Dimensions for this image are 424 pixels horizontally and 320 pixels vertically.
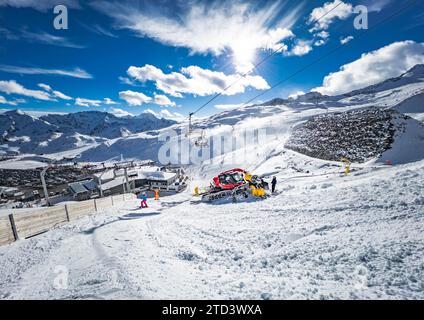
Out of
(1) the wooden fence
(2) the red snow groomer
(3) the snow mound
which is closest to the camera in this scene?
(1) the wooden fence

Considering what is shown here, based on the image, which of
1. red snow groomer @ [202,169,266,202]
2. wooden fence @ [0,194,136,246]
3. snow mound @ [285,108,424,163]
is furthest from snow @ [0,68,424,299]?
snow mound @ [285,108,424,163]

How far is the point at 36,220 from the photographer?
1109 centimetres

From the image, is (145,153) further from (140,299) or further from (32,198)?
(140,299)

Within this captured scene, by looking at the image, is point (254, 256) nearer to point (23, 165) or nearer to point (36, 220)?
point (36, 220)

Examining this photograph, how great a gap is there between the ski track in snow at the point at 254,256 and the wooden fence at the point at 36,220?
1.02m

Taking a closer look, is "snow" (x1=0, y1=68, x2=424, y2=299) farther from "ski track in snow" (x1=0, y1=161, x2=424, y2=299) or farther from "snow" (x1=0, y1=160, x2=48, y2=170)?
"snow" (x1=0, y1=160, x2=48, y2=170)

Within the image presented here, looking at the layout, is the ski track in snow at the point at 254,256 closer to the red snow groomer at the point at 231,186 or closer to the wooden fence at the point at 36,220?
the wooden fence at the point at 36,220

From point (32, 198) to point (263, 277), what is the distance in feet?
238

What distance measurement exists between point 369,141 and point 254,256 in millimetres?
33256

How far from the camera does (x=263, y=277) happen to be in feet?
15.7

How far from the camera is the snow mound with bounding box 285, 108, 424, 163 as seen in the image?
969 inches

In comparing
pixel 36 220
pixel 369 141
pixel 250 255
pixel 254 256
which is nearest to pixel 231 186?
pixel 250 255

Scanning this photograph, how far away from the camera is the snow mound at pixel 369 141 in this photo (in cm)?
2461

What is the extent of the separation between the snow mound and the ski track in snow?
1946 centimetres
